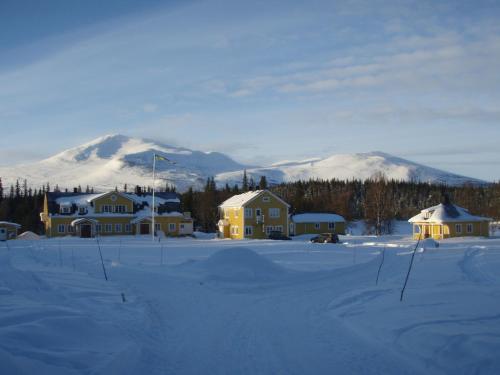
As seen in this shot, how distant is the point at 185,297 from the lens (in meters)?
17.2

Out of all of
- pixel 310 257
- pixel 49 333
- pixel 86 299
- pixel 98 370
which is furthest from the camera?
pixel 310 257

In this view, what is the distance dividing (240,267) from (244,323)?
1034 centimetres

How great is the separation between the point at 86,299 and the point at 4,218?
9488 cm

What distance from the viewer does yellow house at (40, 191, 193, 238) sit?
2496 inches

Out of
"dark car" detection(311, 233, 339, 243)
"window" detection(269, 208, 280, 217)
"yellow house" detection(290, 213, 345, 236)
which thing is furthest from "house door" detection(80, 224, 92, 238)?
"dark car" detection(311, 233, 339, 243)

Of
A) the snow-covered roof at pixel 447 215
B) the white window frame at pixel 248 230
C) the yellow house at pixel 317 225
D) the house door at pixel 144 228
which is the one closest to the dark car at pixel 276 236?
the white window frame at pixel 248 230

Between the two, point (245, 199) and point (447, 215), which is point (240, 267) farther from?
point (447, 215)

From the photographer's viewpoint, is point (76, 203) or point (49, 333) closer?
point (49, 333)

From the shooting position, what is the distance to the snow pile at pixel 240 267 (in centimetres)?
2233

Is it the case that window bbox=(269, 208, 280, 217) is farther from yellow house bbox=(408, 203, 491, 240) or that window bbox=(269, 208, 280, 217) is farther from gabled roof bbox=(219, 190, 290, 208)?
yellow house bbox=(408, 203, 491, 240)

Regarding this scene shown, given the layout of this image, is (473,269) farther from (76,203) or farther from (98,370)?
(76,203)

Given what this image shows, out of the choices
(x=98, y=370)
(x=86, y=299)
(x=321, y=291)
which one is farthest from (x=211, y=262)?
(x=98, y=370)

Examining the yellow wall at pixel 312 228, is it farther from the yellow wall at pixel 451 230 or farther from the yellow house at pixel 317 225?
the yellow wall at pixel 451 230

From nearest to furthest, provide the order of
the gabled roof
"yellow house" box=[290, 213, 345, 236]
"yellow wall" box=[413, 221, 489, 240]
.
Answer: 1. "yellow wall" box=[413, 221, 489, 240]
2. the gabled roof
3. "yellow house" box=[290, 213, 345, 236]
